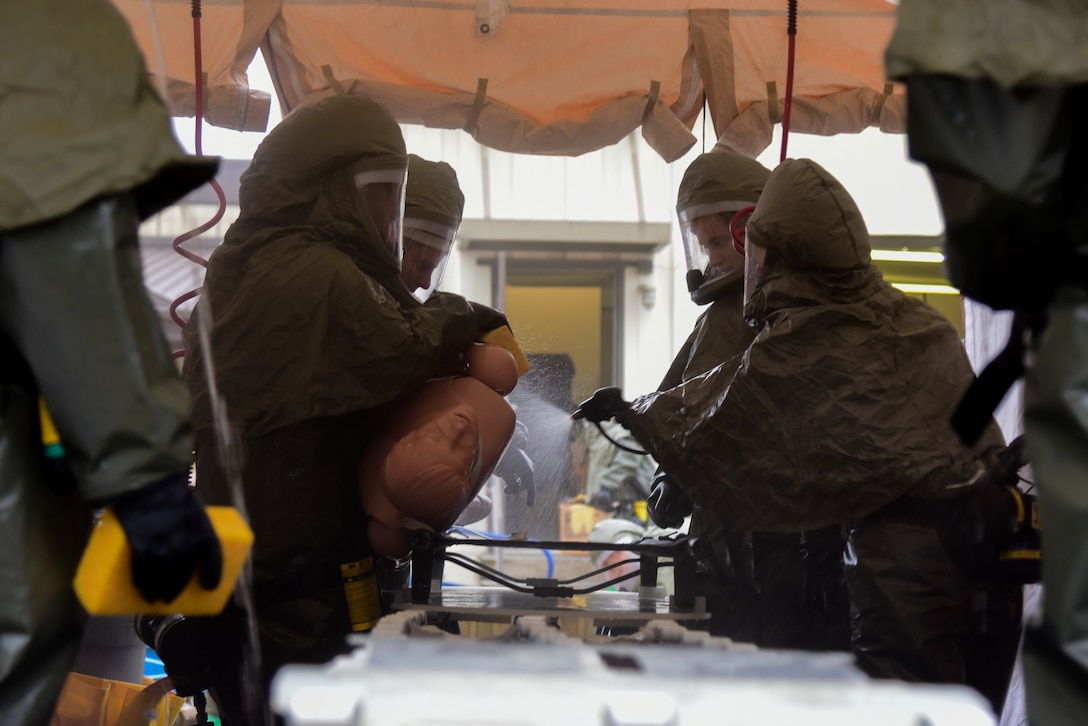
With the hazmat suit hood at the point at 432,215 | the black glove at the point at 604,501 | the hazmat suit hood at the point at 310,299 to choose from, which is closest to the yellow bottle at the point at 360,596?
the hazmat suit hood at the point at 310,299

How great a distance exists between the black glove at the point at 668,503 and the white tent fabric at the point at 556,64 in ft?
4.92

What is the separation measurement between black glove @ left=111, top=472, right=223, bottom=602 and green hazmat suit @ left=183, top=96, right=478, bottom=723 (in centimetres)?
135

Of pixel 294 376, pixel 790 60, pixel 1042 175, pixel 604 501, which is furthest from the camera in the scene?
pixel 604 501

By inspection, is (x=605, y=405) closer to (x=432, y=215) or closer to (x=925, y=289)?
(x=432, y=215)

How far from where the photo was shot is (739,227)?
4.41 m

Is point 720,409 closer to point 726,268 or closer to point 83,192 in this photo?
point 726,268

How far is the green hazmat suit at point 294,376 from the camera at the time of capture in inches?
124

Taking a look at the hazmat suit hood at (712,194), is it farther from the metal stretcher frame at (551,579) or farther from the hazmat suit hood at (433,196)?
the metal stretcher frame at (551,579)

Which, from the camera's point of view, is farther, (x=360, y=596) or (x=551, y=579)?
(x=551, y=579)

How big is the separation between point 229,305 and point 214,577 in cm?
159

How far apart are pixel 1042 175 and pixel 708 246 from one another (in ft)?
9.45

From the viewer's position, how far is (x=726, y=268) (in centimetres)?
444

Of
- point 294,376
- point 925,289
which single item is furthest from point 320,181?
point 925,289

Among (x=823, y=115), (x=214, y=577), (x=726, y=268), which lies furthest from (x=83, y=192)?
(x=823, y=115)
